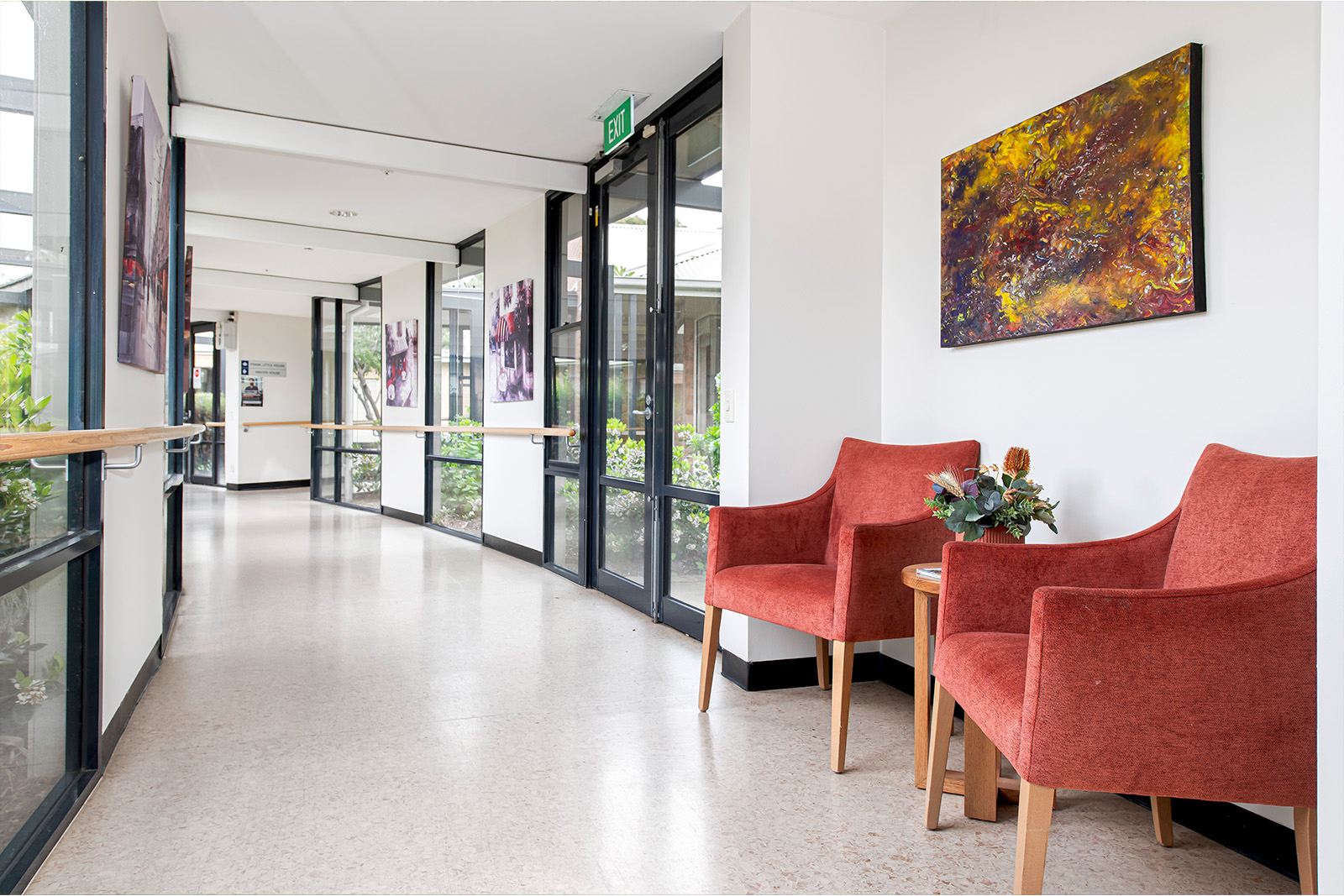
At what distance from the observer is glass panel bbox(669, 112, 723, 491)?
3.77 meters

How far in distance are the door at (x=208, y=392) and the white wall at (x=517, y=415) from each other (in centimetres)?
727

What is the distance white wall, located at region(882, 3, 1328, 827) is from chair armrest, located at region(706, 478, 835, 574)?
1.65 feet

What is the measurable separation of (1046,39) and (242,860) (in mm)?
3185

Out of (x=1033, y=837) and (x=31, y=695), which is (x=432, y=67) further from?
(x=1033, y=837)

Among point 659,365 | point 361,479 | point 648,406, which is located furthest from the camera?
point 361,479

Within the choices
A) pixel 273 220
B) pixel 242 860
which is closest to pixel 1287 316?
pixel 242 860

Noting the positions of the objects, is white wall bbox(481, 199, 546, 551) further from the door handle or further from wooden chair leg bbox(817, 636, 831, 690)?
wooden chair leg bbox(817, 636, 831, 690)

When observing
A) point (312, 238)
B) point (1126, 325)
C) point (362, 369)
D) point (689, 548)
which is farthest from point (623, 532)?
point (362, 369)

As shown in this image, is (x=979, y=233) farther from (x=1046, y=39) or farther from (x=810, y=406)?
(x=810, y=406)

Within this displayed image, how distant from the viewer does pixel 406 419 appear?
832 cm

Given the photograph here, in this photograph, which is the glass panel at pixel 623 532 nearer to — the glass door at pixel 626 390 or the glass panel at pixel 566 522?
the glass door at pixel 626 390

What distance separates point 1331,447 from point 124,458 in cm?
294

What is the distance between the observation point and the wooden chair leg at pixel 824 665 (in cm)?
322

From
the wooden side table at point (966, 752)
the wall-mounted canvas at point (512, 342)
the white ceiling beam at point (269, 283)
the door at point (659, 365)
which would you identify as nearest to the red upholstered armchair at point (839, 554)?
the wooden side table at point (966, 752)
